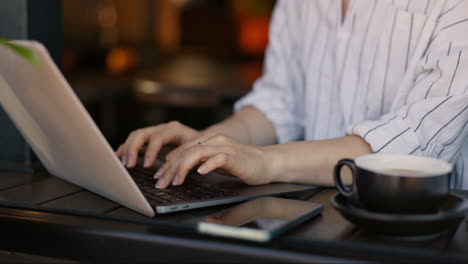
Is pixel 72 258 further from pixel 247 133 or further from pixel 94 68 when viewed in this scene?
pixel 94 68

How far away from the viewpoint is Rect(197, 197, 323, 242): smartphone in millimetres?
698

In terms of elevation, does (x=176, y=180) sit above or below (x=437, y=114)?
below

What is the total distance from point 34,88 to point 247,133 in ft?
2.44

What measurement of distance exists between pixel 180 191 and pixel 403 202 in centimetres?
35

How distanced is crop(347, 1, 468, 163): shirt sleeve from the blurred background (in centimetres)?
205

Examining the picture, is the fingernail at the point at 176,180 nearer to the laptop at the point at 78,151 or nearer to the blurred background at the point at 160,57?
the laptop at the point at 78,151

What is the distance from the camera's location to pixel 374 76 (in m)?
1.31

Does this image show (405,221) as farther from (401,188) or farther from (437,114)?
(437,114)

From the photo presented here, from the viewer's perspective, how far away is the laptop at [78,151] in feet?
2.40

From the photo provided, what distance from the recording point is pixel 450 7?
44.5 inches

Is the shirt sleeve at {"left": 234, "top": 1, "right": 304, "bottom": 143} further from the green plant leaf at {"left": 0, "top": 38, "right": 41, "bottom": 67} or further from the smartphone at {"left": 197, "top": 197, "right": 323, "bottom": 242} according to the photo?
the green plant leaf at {"left": 0, "top": 38, "right": 41, "bottom": 67}

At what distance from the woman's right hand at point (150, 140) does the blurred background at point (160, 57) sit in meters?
1.76

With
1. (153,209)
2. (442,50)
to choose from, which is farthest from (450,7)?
(153,209)

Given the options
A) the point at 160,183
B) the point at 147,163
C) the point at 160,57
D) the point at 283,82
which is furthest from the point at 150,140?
the point at 160,57
